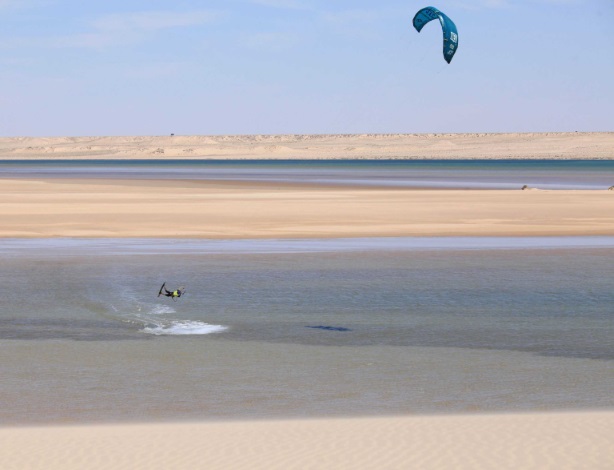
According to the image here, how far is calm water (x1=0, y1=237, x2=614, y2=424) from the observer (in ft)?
30.5

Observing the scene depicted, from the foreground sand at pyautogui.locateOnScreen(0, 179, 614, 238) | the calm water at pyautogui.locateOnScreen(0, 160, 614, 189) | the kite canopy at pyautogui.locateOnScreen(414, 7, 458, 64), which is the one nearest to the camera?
the kite canopy at pyautogui.locateOnScreen(414, 7, 458, 64)

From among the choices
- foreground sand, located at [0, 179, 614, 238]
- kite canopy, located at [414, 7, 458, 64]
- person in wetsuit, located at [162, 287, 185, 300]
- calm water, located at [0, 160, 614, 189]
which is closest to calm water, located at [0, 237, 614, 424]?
person in wetsuit, located at [162, 287, 185, 300]

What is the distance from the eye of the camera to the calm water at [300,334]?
928 cm

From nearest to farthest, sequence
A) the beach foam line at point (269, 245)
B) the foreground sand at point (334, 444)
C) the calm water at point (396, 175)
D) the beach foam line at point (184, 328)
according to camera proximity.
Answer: the foreground sand at point (334, 444) → the beach foam line at point (184, 328) → the beach foam line at point (269, 245) → the calm water at point (396, 175)

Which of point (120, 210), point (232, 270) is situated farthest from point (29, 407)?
point (120, 210)

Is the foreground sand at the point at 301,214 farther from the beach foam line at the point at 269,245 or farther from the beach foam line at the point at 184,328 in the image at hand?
the beach foam line at the point at 184,328

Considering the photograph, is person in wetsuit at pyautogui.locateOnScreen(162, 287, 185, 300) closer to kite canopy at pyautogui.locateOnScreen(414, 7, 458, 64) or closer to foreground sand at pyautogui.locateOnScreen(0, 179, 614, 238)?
foreground sand at pyautogui.locateOnScreen(0, 179, 614, 238)

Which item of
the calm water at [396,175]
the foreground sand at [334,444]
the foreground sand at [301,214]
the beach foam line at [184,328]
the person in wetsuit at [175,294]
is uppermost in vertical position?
the calm water at [396,175]

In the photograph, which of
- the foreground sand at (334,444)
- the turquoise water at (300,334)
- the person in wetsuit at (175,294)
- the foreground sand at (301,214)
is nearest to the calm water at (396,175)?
the foreground sand at (301,214)

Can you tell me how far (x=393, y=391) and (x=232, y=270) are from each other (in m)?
9.69

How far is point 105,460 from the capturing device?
699cm

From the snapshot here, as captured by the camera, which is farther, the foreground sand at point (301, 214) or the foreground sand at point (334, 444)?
the foreground sand at point (301, 214)

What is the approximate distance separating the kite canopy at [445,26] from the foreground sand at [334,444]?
18.5 m

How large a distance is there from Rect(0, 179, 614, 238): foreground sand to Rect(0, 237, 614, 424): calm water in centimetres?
516
